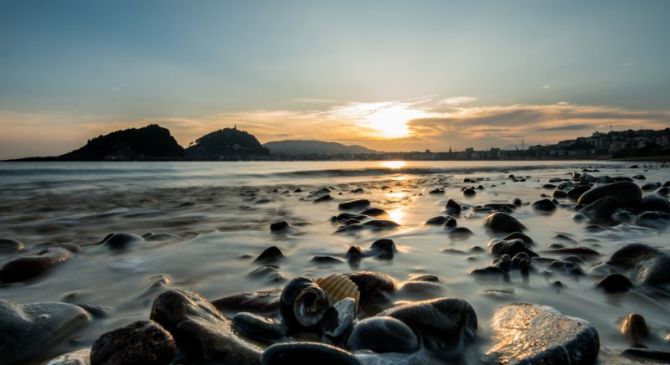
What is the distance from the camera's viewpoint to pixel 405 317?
209 cm

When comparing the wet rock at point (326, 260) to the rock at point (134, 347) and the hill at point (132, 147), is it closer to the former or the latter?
the rock at point (134, 347)

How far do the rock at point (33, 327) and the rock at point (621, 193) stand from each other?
27.5 feet

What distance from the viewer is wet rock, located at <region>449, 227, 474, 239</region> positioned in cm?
503

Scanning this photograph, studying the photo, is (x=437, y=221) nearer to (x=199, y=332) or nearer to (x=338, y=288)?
(x=338, y=288)

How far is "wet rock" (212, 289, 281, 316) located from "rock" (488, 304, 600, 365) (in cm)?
138

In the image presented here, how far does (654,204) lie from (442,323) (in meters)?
7.00

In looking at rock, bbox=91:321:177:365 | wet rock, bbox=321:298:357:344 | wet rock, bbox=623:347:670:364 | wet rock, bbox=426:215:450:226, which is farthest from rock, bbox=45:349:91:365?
wet rock, bbox=426:215:450:226

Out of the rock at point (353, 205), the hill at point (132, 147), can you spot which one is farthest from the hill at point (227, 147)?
the rock at point (353, 205)

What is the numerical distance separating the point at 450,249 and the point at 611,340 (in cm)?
226

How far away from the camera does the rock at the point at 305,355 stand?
4.55 feet

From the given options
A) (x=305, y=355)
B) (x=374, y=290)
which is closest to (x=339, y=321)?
(x=305, y=355)

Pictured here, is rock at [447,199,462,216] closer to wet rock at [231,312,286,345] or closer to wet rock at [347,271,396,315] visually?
wet rock at [347,271,396,315]

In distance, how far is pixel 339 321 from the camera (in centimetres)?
207

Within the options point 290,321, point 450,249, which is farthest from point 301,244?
point 290,321
